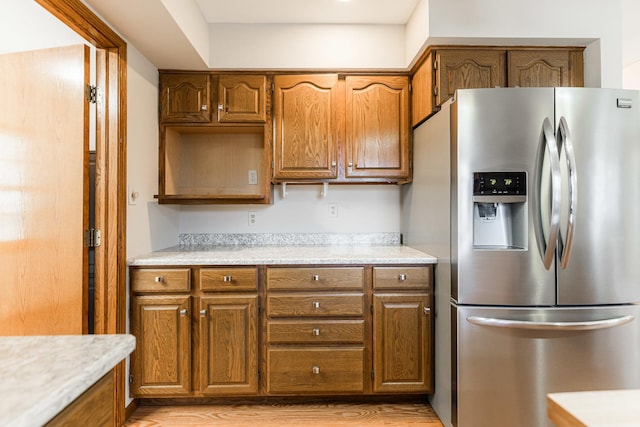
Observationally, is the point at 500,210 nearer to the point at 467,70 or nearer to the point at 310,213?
the point at 467,70

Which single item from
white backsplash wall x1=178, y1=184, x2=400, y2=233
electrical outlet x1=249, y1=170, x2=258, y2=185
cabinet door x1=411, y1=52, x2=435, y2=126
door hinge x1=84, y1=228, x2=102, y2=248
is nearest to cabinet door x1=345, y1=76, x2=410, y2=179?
cabinet door x1=411, y1=52, x2=435, y2=126

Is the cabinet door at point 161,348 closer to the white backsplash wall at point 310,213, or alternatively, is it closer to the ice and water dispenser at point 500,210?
the white backsplash wall at point 310,213

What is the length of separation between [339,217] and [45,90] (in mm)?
1984

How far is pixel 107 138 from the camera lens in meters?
1.96

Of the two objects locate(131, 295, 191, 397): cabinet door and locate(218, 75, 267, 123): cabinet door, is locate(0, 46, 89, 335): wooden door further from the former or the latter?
locate(218, 75, 267, 123): cabinet door

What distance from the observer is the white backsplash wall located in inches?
110

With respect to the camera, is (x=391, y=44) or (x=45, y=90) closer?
(x=45, y=90)

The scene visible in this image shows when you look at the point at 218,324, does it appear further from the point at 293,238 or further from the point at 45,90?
the point at 45,90

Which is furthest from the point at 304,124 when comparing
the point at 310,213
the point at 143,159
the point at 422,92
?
the point at 143,159

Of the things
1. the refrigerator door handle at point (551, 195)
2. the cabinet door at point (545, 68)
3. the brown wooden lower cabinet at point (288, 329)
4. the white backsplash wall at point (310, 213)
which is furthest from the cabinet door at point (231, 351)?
the cabinet door at point (545, 68)

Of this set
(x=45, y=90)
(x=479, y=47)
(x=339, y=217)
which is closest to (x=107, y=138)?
(x=45, y=90)

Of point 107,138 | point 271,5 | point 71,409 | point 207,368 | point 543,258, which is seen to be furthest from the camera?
point 271,5

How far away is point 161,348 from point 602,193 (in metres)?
2.54

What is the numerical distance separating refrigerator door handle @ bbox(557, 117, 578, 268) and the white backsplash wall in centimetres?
126
